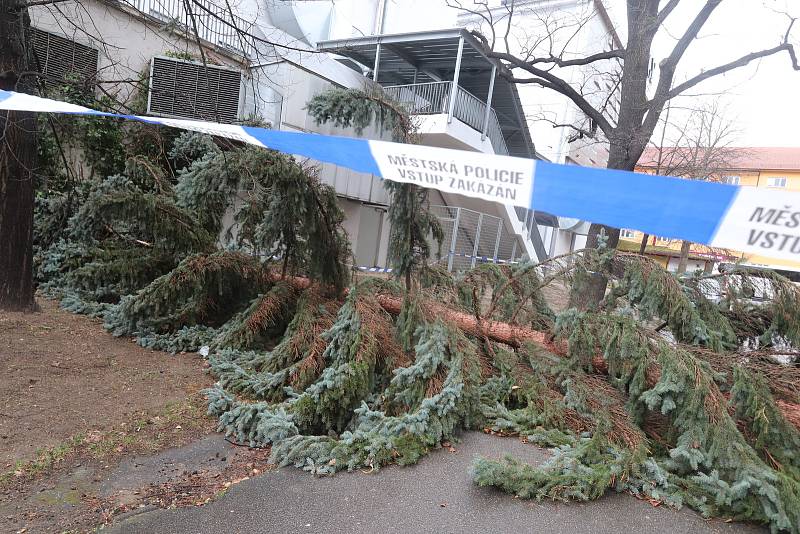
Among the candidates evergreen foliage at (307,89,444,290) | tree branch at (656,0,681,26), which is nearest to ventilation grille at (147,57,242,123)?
evergreen foliage at (307,89,444,290)

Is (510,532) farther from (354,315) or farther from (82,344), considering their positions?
(82,344)

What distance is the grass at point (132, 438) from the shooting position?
3299mm

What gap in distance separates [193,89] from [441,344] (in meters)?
8.05

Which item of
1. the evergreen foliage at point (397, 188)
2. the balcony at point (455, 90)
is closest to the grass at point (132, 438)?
the evergreen foliage at point (397, 188)

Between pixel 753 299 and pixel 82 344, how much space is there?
6.52m

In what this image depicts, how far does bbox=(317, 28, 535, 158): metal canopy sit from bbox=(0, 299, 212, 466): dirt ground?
9763mm

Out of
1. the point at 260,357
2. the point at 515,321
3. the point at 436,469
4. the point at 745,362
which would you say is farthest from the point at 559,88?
the point at 436,469

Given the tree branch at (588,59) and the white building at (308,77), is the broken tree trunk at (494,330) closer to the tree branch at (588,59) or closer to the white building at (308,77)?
the white building at (308,77)

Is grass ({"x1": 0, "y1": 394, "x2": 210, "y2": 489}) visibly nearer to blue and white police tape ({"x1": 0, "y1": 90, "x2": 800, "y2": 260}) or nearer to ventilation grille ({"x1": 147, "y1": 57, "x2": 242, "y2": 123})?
blue and white police tape ({"x1": 0, "y1": 90, "x2": 800, "y2": 260})

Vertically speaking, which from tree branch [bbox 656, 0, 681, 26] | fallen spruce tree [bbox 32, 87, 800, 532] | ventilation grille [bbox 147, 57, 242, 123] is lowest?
fallen spruce tree [bbox 32, 87, 800, 532]

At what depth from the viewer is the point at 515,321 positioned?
525cm

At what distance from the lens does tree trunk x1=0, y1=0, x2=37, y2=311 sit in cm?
546

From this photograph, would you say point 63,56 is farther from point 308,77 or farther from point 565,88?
point 565,88

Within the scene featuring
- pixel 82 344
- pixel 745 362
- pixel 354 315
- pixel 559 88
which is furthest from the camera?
pixel 559 88
